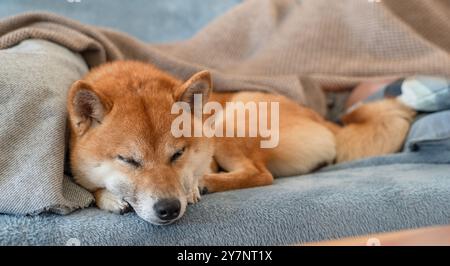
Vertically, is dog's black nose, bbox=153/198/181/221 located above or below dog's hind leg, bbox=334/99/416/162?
above

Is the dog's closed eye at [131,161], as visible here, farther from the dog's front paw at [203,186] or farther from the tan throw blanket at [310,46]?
the tan throw blanket at [310,46]

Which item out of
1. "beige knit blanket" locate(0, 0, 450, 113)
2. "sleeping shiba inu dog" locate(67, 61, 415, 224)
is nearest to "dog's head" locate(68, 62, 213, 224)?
"sleeping shiba inu dog" locate(67, 61, 415, 224)

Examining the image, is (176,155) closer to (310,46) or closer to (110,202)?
(110,202)

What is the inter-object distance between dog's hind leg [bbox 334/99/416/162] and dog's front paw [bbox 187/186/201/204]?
23.7 inches

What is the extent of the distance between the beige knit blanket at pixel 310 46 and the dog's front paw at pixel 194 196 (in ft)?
2.04

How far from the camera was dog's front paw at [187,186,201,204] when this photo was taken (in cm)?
110

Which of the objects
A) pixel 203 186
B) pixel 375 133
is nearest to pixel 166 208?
pixel 203 186

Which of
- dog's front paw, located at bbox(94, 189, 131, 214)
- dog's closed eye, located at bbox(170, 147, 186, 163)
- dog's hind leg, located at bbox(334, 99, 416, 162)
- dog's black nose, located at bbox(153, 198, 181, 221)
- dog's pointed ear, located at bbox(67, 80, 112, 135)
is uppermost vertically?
dog's pointed ear, located at bbox(67, 80, 112, 135)

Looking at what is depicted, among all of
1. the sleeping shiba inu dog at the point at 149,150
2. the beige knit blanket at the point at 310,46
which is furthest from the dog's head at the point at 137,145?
the beige knit blanket at the point at 310,46

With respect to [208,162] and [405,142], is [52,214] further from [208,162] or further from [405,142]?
[405,142]

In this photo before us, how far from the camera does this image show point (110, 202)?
1.06 m

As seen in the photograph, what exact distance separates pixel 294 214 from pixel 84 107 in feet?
1.73

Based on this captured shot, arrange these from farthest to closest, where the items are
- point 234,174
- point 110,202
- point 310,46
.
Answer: point 310,46 → point 234,174 → point 110,202

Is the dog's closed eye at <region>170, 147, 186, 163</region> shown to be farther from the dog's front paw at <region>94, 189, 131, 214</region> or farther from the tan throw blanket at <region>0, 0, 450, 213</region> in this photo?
the tan throw blanket at <region>0, 0, 450, 213</region>
